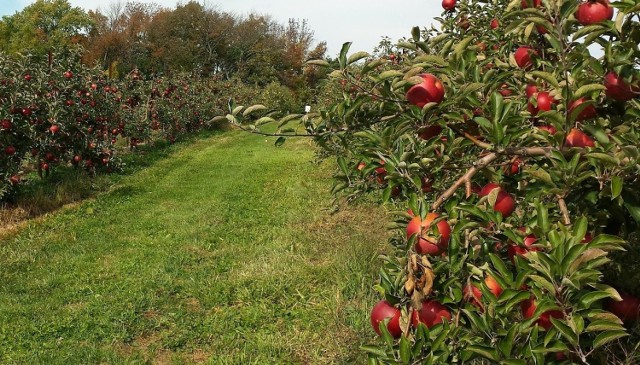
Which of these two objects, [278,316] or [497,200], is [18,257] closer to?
[278,316]

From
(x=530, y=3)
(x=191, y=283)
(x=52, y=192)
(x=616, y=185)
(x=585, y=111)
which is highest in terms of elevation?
(x=530, y=3)

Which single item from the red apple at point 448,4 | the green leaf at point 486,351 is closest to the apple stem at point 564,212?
the green leaf at point 486,351

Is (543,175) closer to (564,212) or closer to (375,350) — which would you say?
(564,212)

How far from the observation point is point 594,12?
1.34m

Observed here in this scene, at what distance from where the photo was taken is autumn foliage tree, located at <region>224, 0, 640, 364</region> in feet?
3.55

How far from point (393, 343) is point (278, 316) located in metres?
2.75

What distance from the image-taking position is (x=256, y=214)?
7055 mm

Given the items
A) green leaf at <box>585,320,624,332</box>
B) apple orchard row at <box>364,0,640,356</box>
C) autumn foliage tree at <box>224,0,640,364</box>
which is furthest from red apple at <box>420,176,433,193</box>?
green leaf at <box>585,320,624,332</box>

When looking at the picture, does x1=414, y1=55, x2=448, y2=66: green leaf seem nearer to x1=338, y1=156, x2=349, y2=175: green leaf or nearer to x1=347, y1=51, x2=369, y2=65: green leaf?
x1=347, y1=51, x2=369, y2=65: green leaf

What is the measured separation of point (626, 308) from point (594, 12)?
71 cm

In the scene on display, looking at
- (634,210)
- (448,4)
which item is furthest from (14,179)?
(634,210)

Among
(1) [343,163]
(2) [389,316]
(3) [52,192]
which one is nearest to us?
(2) [389,316]

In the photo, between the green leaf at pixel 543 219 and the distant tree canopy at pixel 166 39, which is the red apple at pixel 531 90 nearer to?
the green leaf at pixel 543 219

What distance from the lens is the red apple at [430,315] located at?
1193 mm
